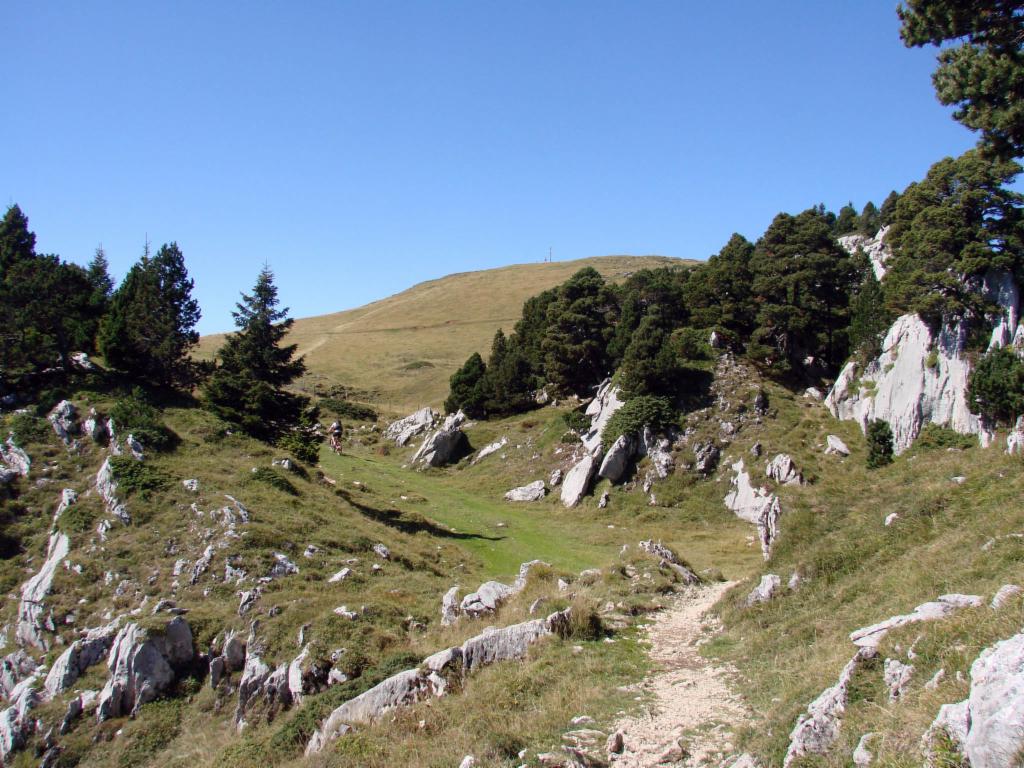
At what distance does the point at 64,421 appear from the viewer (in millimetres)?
30859

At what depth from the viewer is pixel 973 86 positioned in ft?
52.1

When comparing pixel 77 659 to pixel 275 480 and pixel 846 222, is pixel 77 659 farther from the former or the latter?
pixel 846 222

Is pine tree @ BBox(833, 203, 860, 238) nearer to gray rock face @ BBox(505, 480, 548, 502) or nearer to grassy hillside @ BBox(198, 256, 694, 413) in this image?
grassy hillside @ BBox(198, 256, 694, 413)

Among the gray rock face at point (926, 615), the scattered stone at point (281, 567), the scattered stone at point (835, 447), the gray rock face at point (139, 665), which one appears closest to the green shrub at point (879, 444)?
Answer: the scattered stone at point (835, 447)

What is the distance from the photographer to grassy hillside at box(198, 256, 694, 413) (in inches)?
3762

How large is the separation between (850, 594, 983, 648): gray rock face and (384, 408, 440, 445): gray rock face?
179ft

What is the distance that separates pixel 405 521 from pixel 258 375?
14.4 metres

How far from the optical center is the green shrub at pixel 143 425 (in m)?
29.7

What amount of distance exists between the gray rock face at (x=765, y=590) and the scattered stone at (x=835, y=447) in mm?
23704

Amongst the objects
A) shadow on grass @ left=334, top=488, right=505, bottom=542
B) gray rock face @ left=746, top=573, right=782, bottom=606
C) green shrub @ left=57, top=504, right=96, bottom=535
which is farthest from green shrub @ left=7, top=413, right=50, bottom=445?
gray rock face @ left=746, top=573, right=782, bottom=606

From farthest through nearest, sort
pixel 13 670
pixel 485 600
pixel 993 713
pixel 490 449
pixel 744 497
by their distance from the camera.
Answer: pixel 490 449 → pixel 744 497 → pixel 13 670 → pixel 485 600 → pixel 993 713

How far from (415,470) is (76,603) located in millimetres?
32367

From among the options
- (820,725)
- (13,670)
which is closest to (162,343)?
(13,670)

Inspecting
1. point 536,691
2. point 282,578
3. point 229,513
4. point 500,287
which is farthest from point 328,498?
point 500,287
